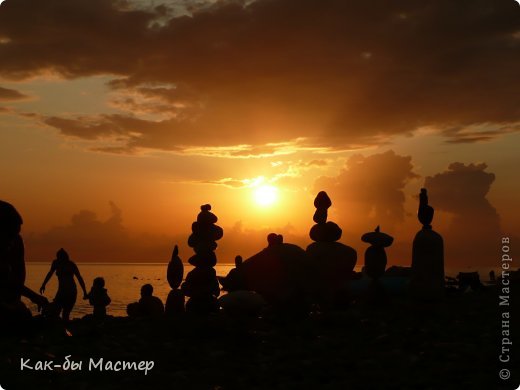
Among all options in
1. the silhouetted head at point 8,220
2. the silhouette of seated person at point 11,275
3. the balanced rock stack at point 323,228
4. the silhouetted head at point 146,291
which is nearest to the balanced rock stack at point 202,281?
the silhouetted head at point 146,291

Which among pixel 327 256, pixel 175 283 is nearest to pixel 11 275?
pixel 327 256

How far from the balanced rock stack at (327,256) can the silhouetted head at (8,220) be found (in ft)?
34.1

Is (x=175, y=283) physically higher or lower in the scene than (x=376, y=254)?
lower

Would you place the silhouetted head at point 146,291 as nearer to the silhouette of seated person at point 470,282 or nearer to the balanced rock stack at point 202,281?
the balanced rock stack at point 202,281

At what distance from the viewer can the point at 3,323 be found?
1519 centimetres

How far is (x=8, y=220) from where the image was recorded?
14656 millimetres

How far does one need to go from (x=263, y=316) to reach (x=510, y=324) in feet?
24.0

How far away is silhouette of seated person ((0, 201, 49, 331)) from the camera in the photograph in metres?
14.7

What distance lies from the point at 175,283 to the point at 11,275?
11.4 meters

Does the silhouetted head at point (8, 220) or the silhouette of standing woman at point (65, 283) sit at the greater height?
the silhouetted head at point (8, 220)

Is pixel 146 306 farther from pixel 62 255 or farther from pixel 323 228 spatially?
pixel 323 228

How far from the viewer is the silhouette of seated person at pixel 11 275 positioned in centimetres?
1468

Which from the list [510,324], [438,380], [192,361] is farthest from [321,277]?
[438,380]

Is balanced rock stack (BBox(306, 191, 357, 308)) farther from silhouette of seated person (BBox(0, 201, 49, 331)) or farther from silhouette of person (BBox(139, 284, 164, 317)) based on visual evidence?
silhouette of seated person (BBox(0, 201, 49, 331))
